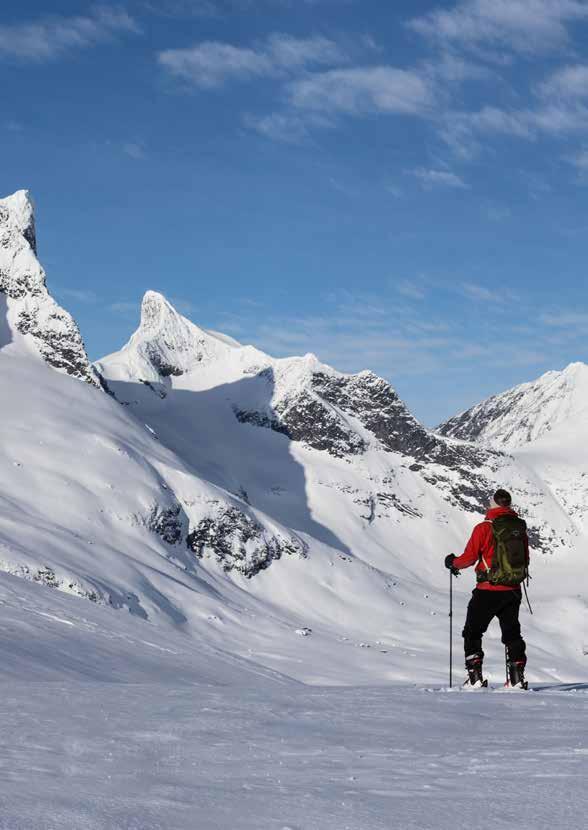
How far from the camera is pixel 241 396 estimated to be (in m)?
191

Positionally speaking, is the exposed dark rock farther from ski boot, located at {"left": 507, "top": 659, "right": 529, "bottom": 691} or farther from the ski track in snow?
the ski track in snow

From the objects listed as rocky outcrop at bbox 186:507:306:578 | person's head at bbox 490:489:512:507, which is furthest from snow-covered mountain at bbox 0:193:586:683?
person's head at bbox 490:489:512:507

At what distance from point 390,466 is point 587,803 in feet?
608

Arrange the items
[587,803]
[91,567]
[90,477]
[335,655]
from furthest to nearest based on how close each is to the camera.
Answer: [90,477]
[335,655]
[91,567]
[587,803]

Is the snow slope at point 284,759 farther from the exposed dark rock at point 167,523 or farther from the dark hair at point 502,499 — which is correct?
the exposed dark rock at point 167,523

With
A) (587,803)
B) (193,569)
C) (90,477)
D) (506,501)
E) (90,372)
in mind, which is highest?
(90,372)

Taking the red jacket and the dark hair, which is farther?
the dark hair

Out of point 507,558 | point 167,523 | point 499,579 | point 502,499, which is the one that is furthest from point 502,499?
point 167,523

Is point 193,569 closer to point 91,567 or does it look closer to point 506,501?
point 91,567

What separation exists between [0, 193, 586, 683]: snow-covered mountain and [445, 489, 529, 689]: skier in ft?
66.1

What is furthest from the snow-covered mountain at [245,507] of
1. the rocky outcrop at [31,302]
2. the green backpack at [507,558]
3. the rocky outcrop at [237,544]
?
the green backpack at [507,558]

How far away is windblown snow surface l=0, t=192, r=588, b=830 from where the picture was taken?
4949 mm

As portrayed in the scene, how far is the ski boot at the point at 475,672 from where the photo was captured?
12266 mm

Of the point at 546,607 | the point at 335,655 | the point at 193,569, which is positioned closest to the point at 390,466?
the point at 546,607
